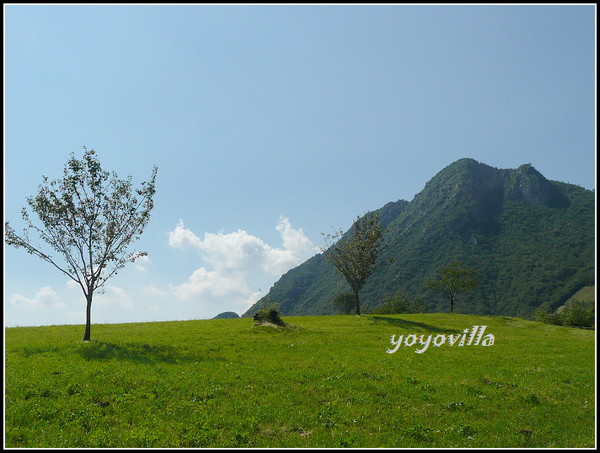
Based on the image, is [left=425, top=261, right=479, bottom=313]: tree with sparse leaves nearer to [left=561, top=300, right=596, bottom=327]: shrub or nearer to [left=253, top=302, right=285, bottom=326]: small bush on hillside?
[left=561, top=300, right=596, bottom=327]: shrub

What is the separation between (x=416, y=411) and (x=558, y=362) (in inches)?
856

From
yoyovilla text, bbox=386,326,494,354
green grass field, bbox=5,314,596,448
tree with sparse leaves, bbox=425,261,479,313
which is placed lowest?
yoyovilla text, bbox=386,326,494,354

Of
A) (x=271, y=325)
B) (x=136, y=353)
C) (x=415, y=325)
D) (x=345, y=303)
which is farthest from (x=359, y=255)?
(x=345, y=303)

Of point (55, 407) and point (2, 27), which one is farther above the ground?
point (2, 27)

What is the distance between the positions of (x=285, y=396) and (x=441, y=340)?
92.6 feet

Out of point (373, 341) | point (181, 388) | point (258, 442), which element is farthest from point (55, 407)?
point (373, 341)

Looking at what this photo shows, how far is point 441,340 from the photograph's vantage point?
1594 inches

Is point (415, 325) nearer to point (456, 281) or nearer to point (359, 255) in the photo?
point (359, 255)

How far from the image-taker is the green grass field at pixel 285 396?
14.0 meters

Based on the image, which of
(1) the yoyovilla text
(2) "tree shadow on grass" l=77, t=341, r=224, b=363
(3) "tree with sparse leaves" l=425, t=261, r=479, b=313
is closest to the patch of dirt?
(1) the yoyovilla text

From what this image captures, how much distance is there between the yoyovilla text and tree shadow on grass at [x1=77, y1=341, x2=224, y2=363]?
18478 mm

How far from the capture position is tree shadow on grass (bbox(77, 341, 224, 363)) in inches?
1007

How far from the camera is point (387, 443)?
13750 mm

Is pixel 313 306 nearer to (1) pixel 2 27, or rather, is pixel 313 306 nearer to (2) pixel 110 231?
(2) pixel 110 231
